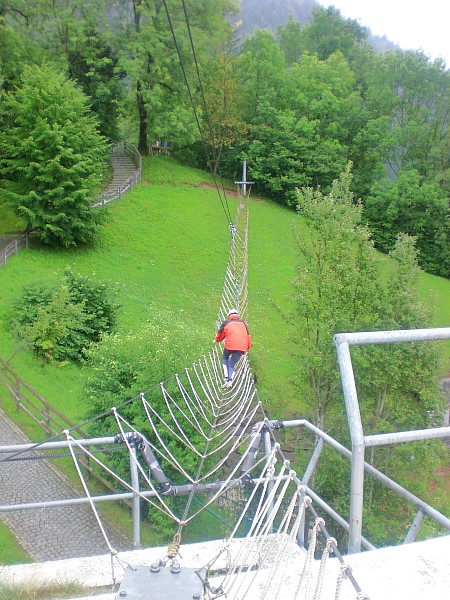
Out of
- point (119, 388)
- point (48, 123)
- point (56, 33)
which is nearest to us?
point (119, 388)

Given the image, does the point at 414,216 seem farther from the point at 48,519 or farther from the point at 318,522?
the point at 318,522

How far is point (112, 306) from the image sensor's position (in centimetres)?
1559

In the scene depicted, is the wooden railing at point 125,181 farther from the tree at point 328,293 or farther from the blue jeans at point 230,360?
the blue jeans at point 230,360

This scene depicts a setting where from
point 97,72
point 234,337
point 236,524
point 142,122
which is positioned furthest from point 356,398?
point 142,122

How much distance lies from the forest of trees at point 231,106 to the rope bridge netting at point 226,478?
30.0ft

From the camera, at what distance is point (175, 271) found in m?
22.0

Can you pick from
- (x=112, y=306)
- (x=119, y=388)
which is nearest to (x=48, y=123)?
(x=112, y=306)

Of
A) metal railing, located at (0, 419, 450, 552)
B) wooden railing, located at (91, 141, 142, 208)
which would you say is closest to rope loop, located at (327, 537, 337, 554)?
metal railing, located at (0, 419, 450, 552)

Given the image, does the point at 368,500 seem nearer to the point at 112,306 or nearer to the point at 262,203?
the point at 112,306

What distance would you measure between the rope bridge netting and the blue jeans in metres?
0.28

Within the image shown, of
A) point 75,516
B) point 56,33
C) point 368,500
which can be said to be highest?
point 56,33

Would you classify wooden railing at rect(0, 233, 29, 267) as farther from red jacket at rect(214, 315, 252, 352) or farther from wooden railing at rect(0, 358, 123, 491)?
red jacket at rect(214, 315, 252, 352)

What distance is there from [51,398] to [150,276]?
904cm

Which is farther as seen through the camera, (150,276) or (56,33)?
(56,33)
